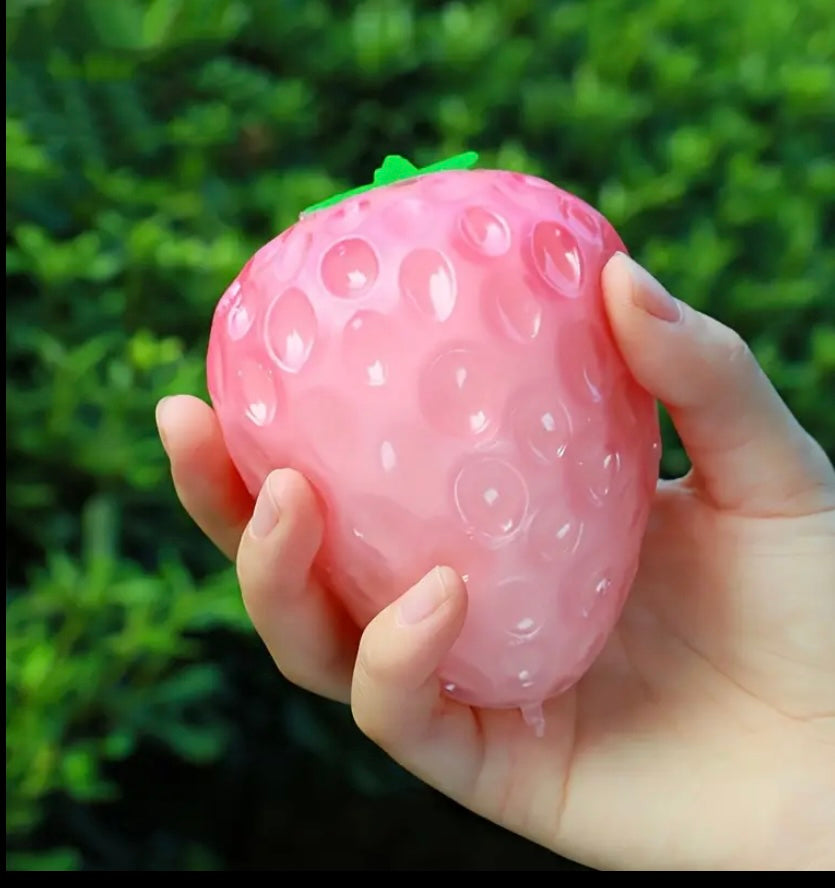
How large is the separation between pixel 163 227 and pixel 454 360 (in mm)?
659

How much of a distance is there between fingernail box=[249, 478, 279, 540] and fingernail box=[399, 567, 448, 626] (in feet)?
0.33

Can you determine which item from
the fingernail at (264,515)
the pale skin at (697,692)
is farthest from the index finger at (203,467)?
the fingernail at (264,515)

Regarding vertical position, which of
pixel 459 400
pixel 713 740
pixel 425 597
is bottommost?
pixel 713 740

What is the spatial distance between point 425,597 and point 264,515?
0.38ft

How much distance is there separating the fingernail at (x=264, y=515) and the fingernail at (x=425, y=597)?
0.33ft

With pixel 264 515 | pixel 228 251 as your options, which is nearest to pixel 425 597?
pixel 264 515

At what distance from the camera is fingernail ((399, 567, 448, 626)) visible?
651mm

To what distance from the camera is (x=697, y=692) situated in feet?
2.82

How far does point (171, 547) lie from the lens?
4.04ft

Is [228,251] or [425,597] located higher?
[228,251]

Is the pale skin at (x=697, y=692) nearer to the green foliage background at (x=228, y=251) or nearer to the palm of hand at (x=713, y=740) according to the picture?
the palm of hand at (x=713, y=740)

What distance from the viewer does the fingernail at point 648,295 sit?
27.1 inches

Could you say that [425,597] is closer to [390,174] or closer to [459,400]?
[459,400]

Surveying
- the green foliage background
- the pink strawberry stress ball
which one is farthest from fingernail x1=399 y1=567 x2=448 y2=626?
the green foliage background
